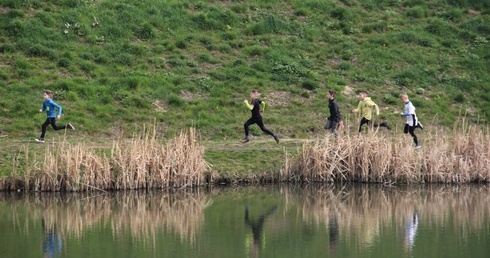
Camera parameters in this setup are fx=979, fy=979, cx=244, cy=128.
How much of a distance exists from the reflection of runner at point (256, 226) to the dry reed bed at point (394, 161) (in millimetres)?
2845

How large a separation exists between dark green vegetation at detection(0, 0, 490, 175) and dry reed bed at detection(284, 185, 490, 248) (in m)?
7.09

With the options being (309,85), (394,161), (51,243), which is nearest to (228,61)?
(309,85)

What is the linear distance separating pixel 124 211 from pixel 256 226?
3.20m

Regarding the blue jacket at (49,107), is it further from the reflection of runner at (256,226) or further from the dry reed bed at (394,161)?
the reflection of runner at (256,226)

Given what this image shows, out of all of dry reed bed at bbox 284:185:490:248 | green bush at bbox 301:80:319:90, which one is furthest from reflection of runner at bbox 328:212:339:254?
green bush at bbox 301:80:319:90

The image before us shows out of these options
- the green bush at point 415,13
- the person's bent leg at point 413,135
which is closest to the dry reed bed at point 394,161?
the person's bent leg at point 413,135

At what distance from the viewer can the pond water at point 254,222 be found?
1767cm

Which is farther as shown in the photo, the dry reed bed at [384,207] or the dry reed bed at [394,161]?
the dry reed bed at [394,161]

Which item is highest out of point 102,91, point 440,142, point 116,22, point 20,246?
point 116,22

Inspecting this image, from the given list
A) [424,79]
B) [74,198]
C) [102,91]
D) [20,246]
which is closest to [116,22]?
[102,91]

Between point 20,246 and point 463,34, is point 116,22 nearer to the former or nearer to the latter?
point 463,34

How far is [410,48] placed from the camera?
3878 centimetres

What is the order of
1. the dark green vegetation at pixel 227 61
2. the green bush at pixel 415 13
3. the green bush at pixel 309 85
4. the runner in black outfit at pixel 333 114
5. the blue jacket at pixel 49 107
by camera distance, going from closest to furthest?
the blue jacket at pixel 49 107 < the runner in black outfit at pixel 333 114 < the dark green vegetation at pixel 227 61 < the green bush at pixel 309 85 < the green bush at pixel 415 13

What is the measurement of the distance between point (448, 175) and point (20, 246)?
11.3m
